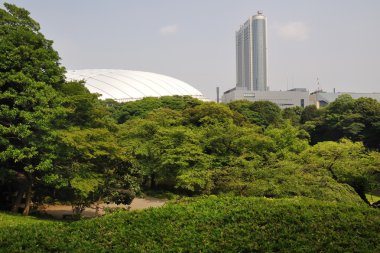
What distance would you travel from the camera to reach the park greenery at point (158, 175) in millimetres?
5195

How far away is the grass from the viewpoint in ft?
16.1

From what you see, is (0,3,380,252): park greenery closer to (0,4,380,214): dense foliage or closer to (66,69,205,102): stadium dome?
(0,4,380,214): dense foliage

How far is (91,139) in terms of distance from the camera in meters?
12.5

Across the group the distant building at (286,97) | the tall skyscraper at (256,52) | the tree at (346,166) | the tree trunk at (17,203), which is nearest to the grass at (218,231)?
the tree trunk at (17,203)

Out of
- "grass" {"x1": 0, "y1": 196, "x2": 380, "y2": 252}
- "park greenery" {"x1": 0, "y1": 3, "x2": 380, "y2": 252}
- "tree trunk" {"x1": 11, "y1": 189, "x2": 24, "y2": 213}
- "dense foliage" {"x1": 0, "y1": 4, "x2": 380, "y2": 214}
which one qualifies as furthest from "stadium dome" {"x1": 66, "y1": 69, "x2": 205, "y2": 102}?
"grass" {"x1": 0, "y1": 196, "x2": 380, "y2": 252}

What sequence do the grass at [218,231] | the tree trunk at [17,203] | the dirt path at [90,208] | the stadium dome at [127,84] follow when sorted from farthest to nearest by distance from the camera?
1. the stadium dome at [127,84]
2. the dirt path at [90,208]
3. the tree trunk at [17,203]
4. the grass at [218,231]

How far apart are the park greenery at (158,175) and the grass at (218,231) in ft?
0.06

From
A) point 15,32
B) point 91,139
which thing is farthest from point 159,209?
point 15,32

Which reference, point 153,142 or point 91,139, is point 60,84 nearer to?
point 91,139

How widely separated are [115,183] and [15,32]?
6252mm

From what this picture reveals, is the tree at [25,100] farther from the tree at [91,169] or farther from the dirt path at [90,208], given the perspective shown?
the dirt path at [90,208]

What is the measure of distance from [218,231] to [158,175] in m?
12.3

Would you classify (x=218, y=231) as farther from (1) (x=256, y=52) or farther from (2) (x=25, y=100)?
(1) (x=256, y=52)

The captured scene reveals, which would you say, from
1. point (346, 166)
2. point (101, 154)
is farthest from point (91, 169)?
point (346, 166)
